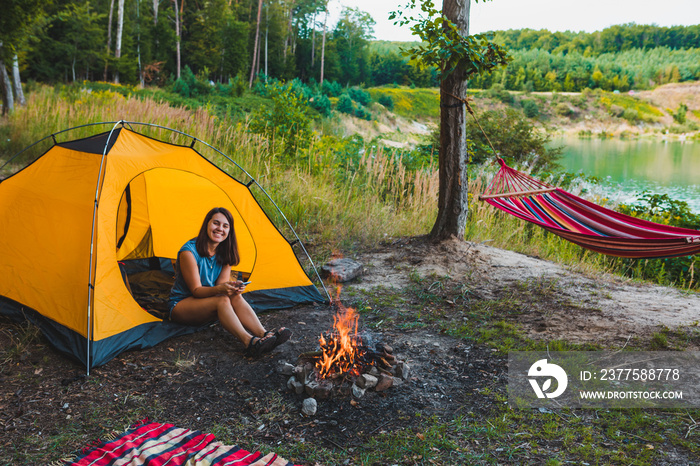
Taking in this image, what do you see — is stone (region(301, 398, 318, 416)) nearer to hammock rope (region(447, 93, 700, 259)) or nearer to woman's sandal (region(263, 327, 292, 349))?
woman's sandal (region(263, 327, 292, 349))

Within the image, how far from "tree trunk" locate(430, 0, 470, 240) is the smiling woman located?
186 cm

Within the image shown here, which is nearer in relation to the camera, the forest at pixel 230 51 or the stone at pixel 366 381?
the stone at pixel 366 381

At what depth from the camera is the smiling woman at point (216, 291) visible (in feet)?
8.61

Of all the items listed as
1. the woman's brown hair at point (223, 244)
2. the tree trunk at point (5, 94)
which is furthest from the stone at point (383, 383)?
the tree trunk at point (5, 94)

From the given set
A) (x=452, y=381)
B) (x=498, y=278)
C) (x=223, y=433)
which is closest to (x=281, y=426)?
(x=223, y=433)

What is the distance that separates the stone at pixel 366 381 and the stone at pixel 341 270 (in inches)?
60.0

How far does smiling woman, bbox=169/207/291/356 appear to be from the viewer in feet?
8.61

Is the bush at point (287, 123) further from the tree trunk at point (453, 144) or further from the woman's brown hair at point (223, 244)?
the woman's brown hair at point (223, 244)

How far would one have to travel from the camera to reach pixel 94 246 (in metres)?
2.62

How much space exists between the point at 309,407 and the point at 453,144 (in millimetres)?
2461

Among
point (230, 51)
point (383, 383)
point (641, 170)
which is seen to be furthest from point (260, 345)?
point (230, 51)

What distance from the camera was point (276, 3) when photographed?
27.7 meters

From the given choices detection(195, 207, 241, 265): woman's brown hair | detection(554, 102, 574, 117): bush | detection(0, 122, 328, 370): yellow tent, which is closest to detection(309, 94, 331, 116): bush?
detection(0, 122, 328, 370): yellow tent

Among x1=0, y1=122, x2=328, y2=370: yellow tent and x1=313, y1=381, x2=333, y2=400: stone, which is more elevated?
x1=0, y1=122, x2=328, y2=370: yellow tent
